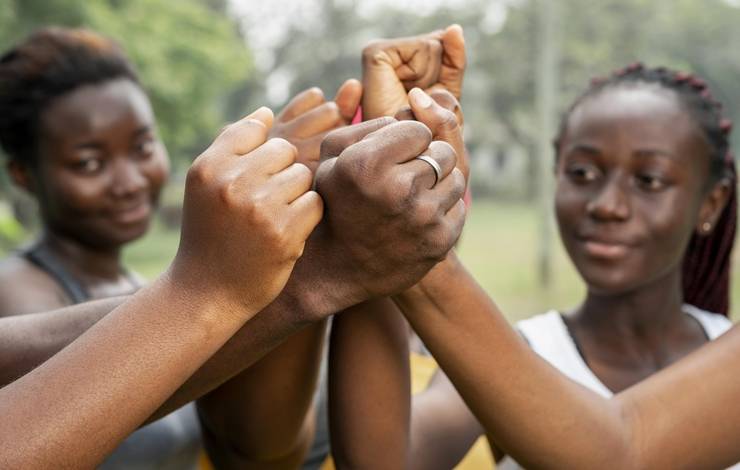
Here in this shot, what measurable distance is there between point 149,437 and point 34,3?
11609 mm

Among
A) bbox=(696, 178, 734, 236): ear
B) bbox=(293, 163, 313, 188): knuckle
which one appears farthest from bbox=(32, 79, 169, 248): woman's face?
bbox=(696, 178, 734, 236): ear

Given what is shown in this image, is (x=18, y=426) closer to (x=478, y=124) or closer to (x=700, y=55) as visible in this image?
(x=700, y=55)

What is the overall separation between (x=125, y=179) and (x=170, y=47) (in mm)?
10958

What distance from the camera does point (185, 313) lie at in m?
1.19

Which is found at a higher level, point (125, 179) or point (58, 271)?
point (125, 179)

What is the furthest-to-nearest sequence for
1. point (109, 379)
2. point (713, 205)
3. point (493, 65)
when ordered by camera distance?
point (493, 65) → point (713, 205) → point (109, 379)

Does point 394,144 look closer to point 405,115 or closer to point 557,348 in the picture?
point 405,115

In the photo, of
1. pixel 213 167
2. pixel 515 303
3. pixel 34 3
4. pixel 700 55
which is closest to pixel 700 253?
pixel 213 167

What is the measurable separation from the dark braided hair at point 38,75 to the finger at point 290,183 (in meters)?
1.57

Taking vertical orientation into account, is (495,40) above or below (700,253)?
below

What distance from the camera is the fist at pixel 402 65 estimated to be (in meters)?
1.71

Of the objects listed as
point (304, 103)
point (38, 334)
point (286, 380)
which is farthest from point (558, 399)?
point (38, 334)

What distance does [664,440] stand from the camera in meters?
1.64

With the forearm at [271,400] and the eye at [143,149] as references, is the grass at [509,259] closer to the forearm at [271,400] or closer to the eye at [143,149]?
the eye at [143,149]
